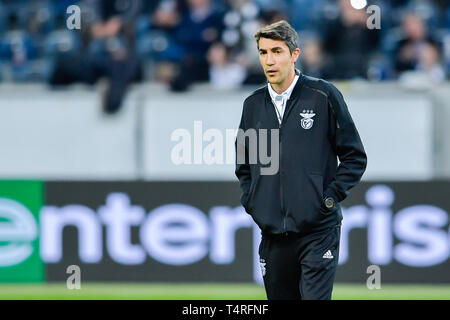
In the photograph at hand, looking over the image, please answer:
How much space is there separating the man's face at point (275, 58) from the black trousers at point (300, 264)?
0.91 meters

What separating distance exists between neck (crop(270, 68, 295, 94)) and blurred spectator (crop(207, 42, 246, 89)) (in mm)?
4985

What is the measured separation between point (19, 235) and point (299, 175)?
5120 mm

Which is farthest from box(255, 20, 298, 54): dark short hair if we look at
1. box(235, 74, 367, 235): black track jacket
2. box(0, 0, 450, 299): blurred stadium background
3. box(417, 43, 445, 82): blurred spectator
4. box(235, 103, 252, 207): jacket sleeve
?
box(417, 43, 445, 82): blurred spectator

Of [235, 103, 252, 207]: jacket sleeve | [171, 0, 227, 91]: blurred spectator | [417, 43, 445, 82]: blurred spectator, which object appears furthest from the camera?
[417, 43, 445, 82]: blurred spectator

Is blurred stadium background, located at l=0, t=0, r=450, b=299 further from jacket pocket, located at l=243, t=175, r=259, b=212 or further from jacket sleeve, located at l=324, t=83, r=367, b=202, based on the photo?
jacket sleeve, located at l=324, t=83, r=367, b=202

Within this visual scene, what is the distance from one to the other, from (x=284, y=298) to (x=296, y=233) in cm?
40

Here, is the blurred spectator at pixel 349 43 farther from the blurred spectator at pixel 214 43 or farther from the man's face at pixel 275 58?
the man's face at pixel 275 58

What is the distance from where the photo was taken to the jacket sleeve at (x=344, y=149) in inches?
215

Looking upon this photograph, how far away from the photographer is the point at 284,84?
18.2 ft

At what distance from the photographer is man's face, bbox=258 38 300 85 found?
542 centimetres

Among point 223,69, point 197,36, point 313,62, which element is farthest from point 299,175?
point 197,36

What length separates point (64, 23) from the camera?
39.7 ft

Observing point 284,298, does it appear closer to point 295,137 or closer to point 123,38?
point 295,137
